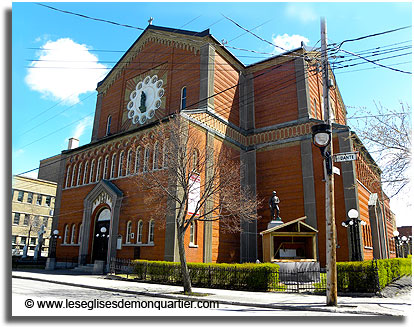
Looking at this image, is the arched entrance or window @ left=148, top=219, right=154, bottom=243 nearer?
window @ left=148, top=219, right=154, bottom=243

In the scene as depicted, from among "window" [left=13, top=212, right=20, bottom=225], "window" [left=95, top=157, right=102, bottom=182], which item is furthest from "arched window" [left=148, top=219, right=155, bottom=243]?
"window" [left=13, top=212, right=20, bottom=225]

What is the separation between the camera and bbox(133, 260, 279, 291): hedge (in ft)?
49.9

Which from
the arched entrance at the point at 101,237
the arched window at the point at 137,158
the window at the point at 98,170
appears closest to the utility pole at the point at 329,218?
the arched window at the point at 137,158

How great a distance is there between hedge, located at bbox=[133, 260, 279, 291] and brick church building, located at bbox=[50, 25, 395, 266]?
211 cm

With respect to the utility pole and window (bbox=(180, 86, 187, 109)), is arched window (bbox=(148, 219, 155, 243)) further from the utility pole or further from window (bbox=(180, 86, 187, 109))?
the utility pole

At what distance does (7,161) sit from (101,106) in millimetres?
30503

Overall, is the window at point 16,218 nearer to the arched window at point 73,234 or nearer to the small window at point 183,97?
the arched window at point 73,234

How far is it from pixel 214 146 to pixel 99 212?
36.9 ft

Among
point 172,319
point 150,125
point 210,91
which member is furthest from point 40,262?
point 172,319

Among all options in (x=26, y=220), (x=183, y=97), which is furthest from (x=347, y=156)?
(x=26, y=220)

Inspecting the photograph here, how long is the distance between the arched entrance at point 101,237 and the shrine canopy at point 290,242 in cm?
1300

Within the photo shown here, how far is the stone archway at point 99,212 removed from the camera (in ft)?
80.2

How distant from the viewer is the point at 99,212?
88.1 feet

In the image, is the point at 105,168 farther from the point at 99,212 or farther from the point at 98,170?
the point at 99,212
